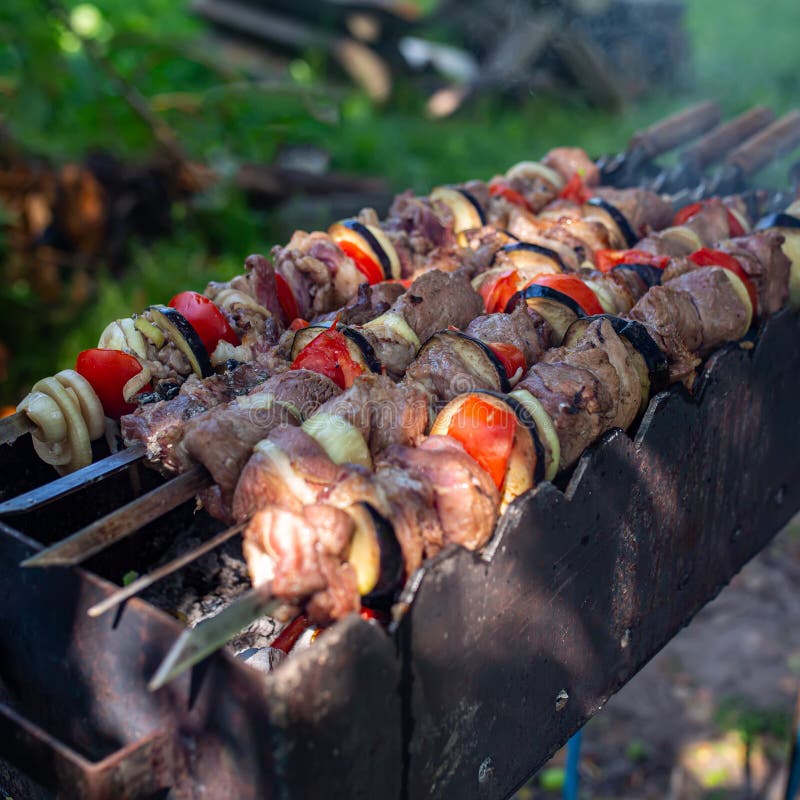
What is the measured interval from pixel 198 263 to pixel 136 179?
1.01 metres

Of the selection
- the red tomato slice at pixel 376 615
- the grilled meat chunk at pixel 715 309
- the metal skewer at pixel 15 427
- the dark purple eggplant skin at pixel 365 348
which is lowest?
the red tomato slice at pixel 376 615

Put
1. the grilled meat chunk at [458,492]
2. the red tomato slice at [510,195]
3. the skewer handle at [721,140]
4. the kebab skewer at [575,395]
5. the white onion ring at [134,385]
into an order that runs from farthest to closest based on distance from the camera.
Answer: the skewer handle at [721,140] < the red tomato slice at [510,195] < the white onion ring at [134,385] < the grilled meat chunk at [458,492] < the kebab skewer at [575,395]

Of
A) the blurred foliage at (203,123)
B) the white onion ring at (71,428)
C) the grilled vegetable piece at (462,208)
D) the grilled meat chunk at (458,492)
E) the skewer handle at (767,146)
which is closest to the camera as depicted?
the grilled meat chunk at (458,492)

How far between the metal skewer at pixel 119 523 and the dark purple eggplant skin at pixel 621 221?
2.10 metres

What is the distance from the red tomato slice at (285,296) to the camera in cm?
292

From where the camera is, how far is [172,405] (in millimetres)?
2260

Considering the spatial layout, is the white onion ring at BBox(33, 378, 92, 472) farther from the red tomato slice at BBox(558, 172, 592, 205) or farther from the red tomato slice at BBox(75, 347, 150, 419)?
the red tomato slice at BBox(558, 172, 592, 205)

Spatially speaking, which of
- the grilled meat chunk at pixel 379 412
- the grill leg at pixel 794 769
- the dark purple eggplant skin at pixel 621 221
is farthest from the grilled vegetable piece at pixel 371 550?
the grill leg at pixel 794 769

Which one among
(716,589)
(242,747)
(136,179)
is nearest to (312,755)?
(242,747)

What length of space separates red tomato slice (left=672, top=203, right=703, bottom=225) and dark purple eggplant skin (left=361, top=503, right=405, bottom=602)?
238 cm

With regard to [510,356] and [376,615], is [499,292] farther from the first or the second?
[376,615]

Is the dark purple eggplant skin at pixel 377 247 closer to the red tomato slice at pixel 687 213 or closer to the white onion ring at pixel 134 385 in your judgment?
the white onion ring at pixel 134 385

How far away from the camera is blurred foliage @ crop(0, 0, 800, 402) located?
24.2ft

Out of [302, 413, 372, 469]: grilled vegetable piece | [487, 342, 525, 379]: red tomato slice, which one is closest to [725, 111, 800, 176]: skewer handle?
[487, 342, 525, 379]: red tomato slice
